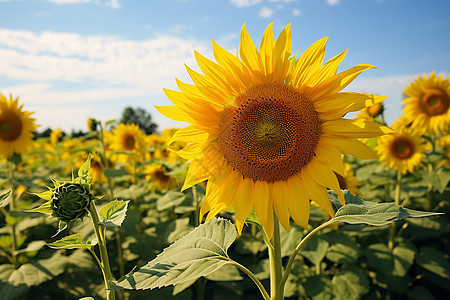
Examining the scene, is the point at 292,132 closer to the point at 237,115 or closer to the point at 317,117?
the point at 317,117

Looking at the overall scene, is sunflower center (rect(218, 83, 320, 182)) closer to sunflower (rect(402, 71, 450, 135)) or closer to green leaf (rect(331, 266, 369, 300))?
green leaf (rect(331, 266, 369, 300))

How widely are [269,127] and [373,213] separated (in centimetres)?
55

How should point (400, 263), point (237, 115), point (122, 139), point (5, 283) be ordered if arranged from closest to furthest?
1. point (237, 115)
2. point (5, 283)
3. point (400, 263)
4. point (122, 139)

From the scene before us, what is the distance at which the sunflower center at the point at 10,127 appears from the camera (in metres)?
4.48

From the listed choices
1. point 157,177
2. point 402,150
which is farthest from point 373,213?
point 157,177

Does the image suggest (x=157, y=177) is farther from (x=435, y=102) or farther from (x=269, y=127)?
(x=435, y=102)

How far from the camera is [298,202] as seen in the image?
137 cm

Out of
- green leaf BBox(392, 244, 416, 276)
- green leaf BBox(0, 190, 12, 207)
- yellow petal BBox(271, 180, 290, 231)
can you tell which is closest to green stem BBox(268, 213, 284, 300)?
yellow petal BBox(271, 180, 290, 231)

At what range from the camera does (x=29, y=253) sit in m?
3.46

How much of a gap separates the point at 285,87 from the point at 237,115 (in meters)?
0.23

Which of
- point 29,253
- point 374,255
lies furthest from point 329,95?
point 29,253

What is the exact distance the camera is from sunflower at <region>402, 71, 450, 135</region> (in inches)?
187

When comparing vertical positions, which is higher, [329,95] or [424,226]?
[329,95]

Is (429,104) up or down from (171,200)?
up
